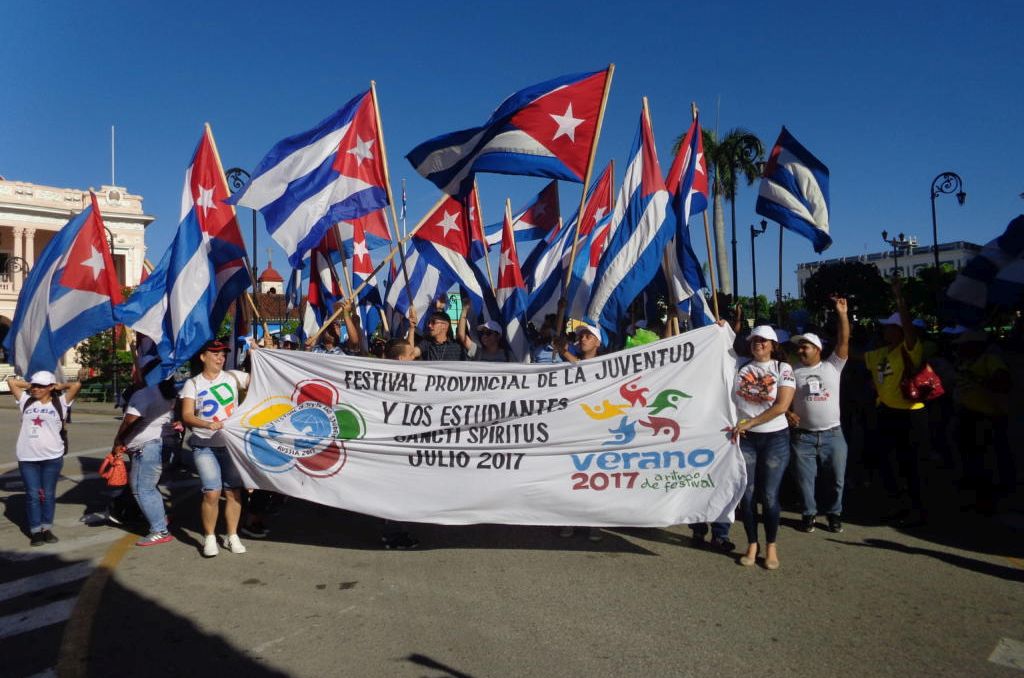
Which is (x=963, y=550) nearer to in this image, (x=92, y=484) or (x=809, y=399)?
(x=809, y=399)

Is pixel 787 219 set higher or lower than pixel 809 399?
higher

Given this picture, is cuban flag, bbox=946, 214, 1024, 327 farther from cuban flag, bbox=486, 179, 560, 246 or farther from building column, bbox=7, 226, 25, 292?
building column, bbox=7, 226, 25, 292

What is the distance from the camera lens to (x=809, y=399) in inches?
236

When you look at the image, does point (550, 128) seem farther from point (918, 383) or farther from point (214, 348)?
point (918, 383)

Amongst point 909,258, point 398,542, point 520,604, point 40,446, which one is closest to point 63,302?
point 40,446

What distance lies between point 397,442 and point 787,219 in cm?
480

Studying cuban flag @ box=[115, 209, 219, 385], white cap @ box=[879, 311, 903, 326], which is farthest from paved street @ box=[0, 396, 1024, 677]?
white cap @ box=[879, 311, 903, 326]

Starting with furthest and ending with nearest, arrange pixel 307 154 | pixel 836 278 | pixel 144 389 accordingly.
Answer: pixel 836 278 < pixel 307 154 < pixel 144 389

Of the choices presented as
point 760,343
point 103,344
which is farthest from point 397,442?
point 103,344

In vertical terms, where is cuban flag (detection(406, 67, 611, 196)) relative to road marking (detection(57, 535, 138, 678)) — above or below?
above

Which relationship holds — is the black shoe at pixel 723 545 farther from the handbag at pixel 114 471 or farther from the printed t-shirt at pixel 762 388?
the handbag at pixel 114 471

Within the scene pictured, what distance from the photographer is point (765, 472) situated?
537 cm

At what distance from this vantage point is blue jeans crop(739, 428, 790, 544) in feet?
17.5

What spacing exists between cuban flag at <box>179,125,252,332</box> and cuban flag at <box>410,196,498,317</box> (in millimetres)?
2151
